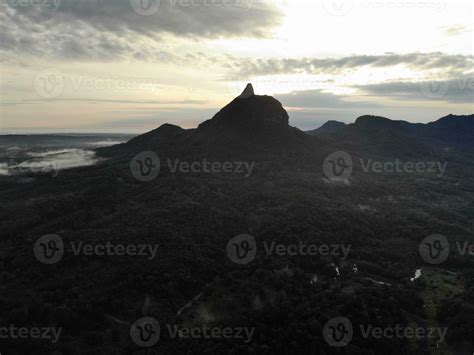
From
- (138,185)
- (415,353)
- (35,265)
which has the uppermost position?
(138,185)

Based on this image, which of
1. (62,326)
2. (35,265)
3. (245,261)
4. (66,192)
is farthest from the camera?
(66,192)

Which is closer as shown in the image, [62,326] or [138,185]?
[62,326]

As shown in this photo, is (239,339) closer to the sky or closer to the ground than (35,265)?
closer to the ground

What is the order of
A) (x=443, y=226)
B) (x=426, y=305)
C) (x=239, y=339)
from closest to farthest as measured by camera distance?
(x=239, y=339), (x=426, y=305), (x=443, y=226)

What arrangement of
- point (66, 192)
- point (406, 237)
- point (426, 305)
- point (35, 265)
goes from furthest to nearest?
point (66, 192) → point (406, 237) → point (35, 265) → point (426, 305)

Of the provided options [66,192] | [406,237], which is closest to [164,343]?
[406,237]

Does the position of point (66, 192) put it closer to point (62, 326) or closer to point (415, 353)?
point (62, 326)

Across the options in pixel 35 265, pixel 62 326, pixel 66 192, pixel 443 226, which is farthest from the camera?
pixel 66 192

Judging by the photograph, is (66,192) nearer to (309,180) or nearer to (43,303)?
(43,303)

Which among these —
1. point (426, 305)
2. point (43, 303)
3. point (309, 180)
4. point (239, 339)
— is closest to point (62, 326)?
point (43, 303)
